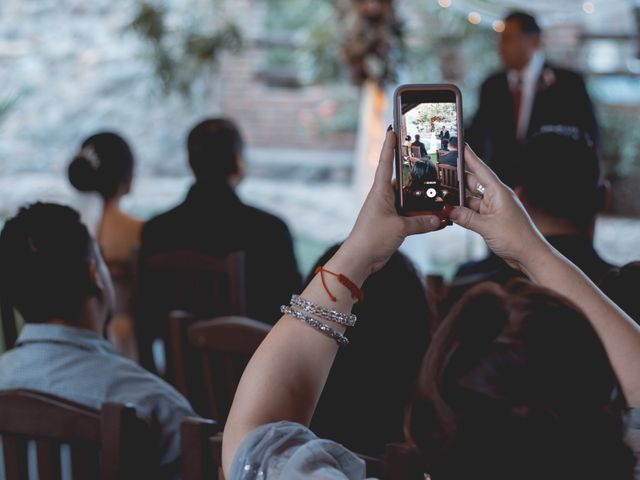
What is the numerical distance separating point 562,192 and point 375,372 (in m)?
0.89

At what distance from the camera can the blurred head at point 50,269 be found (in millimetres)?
1847

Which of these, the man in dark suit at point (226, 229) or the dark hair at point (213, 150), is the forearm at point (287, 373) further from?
the dark hair at point (213, 150)

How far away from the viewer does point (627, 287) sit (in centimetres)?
168

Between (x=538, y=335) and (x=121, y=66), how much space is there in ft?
25.7

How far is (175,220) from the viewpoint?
10.1ft

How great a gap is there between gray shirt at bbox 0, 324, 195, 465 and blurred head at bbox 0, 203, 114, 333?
0.14 ft

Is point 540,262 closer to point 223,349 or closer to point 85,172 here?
point 223,349

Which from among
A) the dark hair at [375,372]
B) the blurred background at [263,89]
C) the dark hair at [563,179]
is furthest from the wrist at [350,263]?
the blurred background at [263,89]

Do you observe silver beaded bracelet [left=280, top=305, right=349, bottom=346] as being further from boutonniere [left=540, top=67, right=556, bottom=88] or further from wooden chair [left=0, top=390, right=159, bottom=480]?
boutonniere [left=540, top=67, right=556, bottom=88]

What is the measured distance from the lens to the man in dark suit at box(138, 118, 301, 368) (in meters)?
3.00

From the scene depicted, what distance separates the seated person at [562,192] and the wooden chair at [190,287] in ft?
2.32

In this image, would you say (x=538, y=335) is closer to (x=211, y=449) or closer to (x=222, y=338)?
(x=211, y=449)

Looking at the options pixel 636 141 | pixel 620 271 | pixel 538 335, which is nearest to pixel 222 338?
pixel 620 271

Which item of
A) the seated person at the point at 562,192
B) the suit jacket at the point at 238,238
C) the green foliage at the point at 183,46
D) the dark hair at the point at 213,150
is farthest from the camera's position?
the green foliage at the point at 183,46
